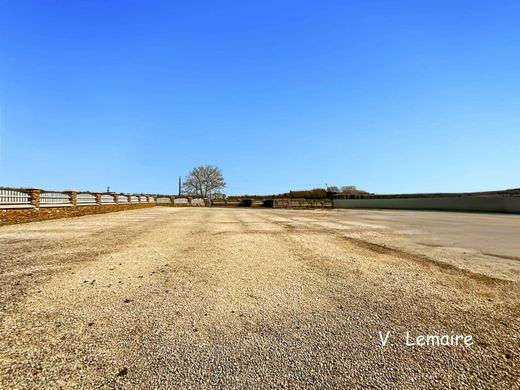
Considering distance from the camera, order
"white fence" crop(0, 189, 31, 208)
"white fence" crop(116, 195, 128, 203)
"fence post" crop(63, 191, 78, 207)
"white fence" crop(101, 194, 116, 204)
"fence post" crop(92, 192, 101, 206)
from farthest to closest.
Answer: "white fence" crop(116, 195, 128, 203)
"white fence" crop(101, 194, 116, 204)
"fence post" crop(92, 192, 101, 206)
"fence post" crop(63, 191, 78, 207)
"white fence" crop(0, 189, 31, 208)

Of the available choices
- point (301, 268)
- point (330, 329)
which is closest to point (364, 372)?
point (330, 329)

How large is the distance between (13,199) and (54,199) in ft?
8.76

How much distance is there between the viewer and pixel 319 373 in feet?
6.26

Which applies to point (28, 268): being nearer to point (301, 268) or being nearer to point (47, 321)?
point (47, 321)

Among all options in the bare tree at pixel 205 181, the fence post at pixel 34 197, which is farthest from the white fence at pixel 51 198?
the bare tree at pixel 205 181

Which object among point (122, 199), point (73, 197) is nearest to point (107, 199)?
point (122, 199)

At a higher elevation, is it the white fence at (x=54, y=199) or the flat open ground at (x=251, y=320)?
the white fence at (x=54, y=199)

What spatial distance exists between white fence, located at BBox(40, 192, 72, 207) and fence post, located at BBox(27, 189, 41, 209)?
0.32 metres

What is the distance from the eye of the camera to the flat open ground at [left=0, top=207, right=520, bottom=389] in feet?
6.20

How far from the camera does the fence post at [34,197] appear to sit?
1098 centimetres

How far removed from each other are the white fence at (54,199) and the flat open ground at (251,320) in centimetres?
797

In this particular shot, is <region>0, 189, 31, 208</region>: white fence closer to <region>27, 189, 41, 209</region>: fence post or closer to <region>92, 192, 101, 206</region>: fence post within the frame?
<region>27, 189, 41, 209</region>: fence post

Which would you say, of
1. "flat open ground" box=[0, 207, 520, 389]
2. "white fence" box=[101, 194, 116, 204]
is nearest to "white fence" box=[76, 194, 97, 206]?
"white fence" box=[101, 194, 116, 204]

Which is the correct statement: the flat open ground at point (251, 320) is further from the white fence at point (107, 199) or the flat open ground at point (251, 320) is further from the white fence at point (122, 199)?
the white fence at point (122, 199)
